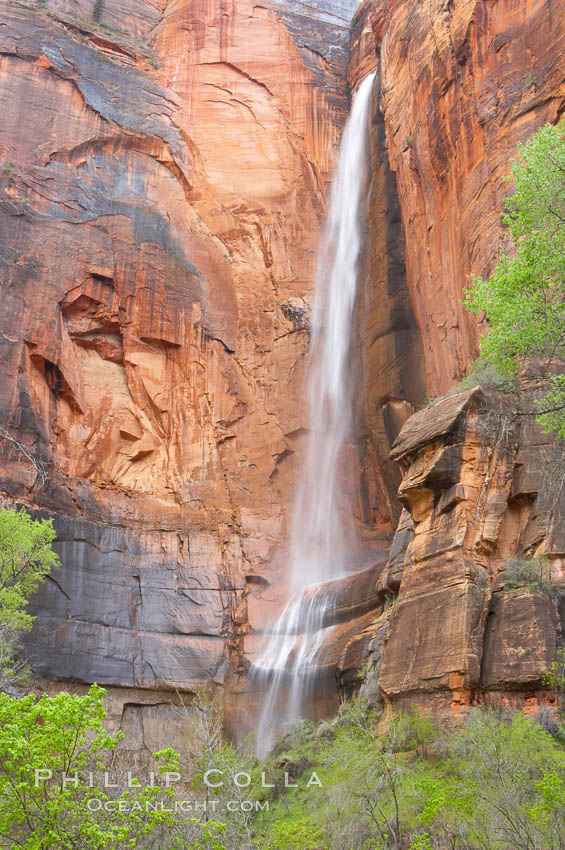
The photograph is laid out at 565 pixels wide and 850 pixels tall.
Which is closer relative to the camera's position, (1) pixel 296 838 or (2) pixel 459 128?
(1) pixel 296 838

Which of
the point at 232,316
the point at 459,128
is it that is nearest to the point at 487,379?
the point at 459,128

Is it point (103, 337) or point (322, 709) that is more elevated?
point (103, 337)

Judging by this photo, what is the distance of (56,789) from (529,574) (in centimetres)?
1033

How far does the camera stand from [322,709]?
23.9m

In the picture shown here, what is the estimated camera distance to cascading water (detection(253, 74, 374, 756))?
85.8 feet

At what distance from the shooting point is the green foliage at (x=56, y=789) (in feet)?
31.0

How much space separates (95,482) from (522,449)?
17.9 meters

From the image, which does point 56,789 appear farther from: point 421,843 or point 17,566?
point 17,566

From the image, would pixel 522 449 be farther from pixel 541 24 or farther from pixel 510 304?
pixel 541 24

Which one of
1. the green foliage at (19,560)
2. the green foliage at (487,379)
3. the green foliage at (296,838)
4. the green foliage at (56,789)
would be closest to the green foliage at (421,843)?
the green foliage at (296,838)

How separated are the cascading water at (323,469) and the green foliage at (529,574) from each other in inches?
398

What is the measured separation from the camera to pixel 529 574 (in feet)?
54.3

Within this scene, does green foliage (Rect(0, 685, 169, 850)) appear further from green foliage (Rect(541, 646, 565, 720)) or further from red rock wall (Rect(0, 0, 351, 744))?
red rock wall (Rect(0, 0, 351, 744))

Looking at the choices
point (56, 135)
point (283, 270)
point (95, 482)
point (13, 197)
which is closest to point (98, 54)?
point (56, 135)
